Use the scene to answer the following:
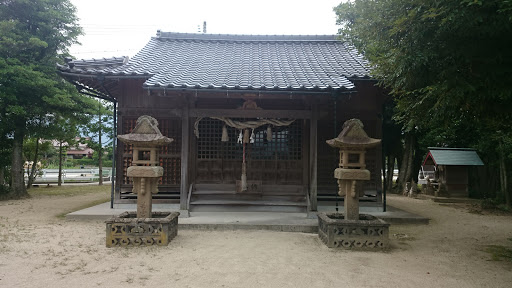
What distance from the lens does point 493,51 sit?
4465 millimetres

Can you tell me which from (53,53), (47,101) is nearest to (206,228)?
(47,101)

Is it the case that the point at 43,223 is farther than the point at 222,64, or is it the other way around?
the point at 222,64

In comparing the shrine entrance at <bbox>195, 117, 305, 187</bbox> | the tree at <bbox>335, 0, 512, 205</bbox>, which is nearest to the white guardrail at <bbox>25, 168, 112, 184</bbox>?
the shrine entrance at <bbox>195, 117, 305, 187</bbox>

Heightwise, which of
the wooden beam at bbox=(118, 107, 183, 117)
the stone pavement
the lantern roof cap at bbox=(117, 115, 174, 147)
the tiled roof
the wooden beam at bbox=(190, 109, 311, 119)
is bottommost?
the stone pavement

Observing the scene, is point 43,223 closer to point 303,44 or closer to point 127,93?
point 127,93

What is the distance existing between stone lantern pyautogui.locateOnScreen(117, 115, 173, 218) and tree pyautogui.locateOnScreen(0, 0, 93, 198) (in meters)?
7.46

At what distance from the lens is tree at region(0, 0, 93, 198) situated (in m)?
11.4

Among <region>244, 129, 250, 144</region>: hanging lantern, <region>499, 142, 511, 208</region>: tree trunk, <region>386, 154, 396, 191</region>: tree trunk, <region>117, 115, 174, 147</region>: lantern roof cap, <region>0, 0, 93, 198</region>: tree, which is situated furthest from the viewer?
<region>386, 154, 396, 191</region>: tree trunk

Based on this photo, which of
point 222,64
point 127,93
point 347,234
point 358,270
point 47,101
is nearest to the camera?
point 358,270

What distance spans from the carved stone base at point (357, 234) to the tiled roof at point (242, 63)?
3.50 metres

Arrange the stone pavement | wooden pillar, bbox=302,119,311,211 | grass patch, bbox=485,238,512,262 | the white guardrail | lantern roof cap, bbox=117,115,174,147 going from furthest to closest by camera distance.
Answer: the white guardrail → wooden pillar, bbox=302,119,311,211 → the stone pavement → lantern roof cap, bbox=117,115,174,147 → grass patch, bbox=485,238,512,262

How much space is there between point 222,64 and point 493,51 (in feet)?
25.9

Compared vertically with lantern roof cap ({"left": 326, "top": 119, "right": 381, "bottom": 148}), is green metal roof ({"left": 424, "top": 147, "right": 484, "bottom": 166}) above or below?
below

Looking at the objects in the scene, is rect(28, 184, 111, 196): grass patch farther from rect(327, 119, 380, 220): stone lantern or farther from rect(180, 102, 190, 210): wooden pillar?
rect(327, 119, 380, 220): stone lantern
